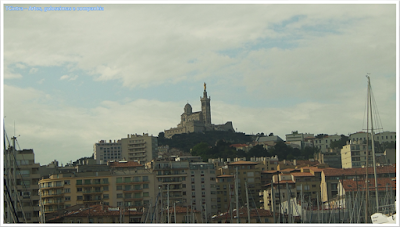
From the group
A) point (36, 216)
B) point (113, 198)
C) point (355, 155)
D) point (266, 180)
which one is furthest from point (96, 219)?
point (355, 155)

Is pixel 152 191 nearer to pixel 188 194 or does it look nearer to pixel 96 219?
pixel 188 194

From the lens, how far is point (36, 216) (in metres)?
47.4

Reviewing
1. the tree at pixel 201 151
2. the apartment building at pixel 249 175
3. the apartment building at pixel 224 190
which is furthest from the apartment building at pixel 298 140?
the apartment building at pixel 224 190

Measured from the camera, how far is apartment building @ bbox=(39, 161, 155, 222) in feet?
192

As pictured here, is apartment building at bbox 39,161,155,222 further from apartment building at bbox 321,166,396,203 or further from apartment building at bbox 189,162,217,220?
apartment building at bbox 321,166,396,203

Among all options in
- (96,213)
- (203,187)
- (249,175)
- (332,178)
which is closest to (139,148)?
(249,175)

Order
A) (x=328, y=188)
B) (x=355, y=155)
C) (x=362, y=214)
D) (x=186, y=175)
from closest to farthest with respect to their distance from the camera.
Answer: (x=362, y=214), (x=328, y=188), (x=186, y=175), (x=355, y=155)

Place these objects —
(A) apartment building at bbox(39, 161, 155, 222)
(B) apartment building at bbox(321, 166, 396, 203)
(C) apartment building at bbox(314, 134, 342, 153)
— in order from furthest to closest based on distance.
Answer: (C) apartment building at bbox(314, 134, 342, 153), (B) apartment building at bbox(321, 166, 396, 203), (A) apartment building at bbox(39, 161, 155, 222)

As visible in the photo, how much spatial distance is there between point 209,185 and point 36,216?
1059 inches

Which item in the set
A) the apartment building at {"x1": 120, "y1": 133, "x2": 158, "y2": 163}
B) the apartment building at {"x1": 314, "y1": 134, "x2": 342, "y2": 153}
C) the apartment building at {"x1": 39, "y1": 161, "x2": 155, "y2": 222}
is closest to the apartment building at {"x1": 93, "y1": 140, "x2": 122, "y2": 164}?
the apartment building at {"x1": 120, "y1": 133, "x2": 158, "y2": 163}

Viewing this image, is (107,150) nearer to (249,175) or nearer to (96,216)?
(249,175)

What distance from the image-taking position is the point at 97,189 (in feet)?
197

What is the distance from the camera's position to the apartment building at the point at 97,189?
58.6 meters

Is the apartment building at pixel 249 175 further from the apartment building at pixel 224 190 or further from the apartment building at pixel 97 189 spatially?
the apartment building at pixel 97 189
